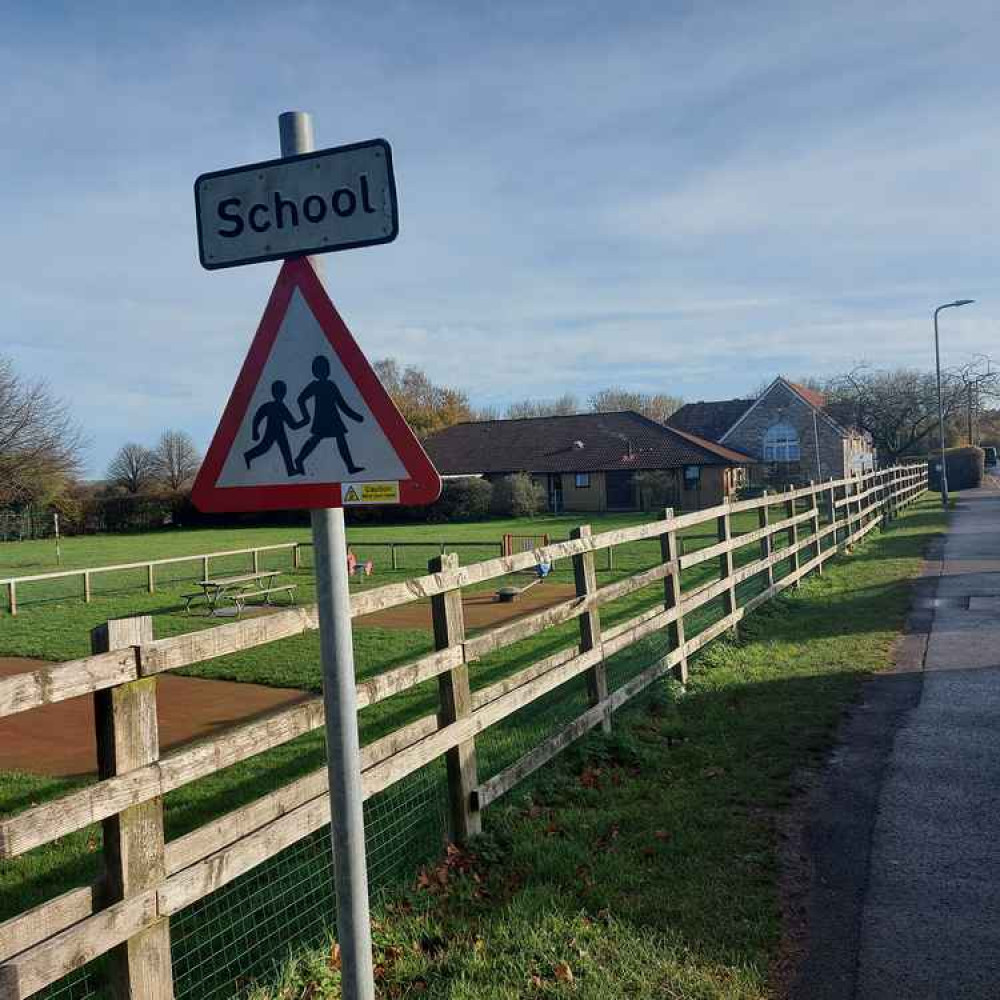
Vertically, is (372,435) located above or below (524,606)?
above

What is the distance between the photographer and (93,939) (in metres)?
2.72

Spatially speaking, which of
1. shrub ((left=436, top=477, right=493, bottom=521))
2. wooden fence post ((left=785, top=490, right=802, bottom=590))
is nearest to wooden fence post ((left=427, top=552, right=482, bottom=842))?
wooden fence post ((left=785, top=490, right=802, bottom=590))

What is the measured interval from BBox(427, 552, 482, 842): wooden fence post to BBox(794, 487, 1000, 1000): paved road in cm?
167

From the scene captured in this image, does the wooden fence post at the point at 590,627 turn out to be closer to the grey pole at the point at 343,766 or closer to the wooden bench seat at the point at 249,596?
the grey pole at the point at 343,766

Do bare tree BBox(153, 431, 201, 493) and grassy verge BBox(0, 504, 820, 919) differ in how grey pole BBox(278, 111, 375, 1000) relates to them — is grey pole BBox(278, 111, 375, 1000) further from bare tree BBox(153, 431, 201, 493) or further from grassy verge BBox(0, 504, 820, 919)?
bare tree BBox(153, 431, 201, 493)

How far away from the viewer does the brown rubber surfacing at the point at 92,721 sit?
7.52 meters

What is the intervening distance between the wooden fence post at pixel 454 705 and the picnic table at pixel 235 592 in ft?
38.1

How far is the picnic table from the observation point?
649 inches

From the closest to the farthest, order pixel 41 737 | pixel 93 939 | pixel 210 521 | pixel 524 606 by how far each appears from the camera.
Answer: pixel 93 939 → pixel 41 737 → pixel 524 606 → pixel 210 521

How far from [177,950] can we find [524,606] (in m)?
11.9

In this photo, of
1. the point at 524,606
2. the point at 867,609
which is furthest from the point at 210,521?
the point at 867,609

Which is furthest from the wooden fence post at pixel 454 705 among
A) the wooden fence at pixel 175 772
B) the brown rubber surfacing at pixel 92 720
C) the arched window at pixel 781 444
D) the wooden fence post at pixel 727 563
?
the arched window at pixel 781 444

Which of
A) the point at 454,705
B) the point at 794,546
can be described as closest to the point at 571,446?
the point at 794,546

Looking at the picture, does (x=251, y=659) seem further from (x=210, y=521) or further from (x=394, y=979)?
(x=210, y=521)
